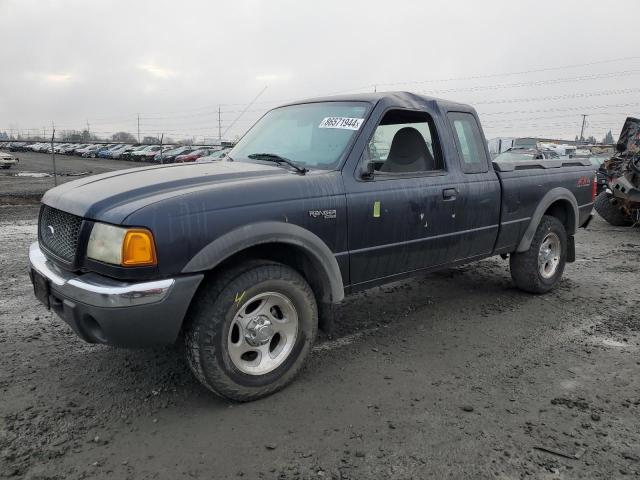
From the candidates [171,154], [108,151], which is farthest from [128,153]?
[171,154]

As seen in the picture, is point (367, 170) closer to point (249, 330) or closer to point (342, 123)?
point (342, 123)

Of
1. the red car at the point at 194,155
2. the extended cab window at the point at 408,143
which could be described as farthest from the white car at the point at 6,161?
the extended cab window at the point at 408,143

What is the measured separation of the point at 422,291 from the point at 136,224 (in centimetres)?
372

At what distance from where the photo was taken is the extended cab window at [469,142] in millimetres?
4504

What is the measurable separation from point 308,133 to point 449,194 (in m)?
1.26

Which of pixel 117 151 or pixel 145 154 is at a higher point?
pixel 117 151

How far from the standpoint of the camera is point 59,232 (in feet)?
10.5

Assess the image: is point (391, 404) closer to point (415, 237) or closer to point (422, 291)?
point (415, 237)

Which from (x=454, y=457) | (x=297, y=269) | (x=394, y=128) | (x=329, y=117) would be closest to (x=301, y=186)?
(x=297, y=269)

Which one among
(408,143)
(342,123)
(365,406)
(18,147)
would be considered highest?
(18,147)

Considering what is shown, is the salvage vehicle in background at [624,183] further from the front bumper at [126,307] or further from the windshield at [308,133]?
the front bumper at [126,307]

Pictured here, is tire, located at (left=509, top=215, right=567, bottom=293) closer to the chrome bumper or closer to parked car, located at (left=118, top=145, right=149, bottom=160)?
the chrome bumper

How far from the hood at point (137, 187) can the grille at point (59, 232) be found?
6 cm

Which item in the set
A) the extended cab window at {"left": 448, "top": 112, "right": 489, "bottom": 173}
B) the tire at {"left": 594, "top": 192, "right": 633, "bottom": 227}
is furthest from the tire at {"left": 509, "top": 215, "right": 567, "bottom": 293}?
the tire at {"left": 594, "top": 192, "right": 633, "bottom": 227}
